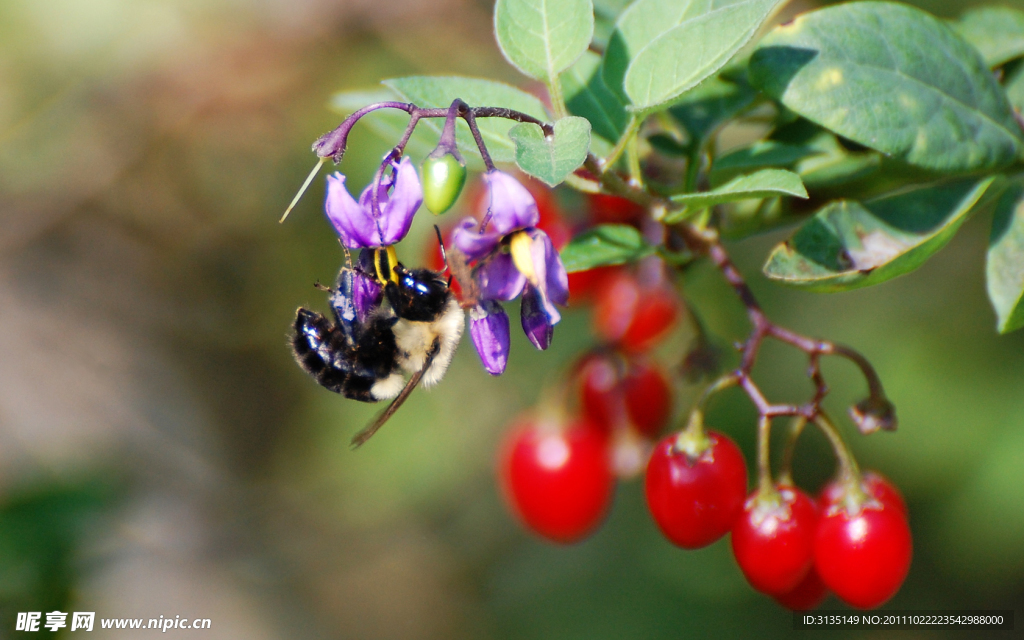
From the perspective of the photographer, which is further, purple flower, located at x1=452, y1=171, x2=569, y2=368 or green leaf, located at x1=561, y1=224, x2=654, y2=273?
green leaf, located at x1=561, y1=224, x2=654, y2=273

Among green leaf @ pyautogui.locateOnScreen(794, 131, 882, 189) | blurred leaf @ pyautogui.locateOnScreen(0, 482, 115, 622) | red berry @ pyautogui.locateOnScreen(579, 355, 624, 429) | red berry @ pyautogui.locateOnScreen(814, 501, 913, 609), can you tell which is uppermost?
blurred leaf @ pyautogui.locateOnScreen(0, 482, 115, 622)

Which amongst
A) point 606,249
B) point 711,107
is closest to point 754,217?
point 711,107

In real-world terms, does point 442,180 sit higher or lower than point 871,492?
higher

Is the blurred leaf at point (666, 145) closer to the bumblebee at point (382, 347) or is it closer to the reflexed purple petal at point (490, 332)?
the bumblebee at point (382, 347)

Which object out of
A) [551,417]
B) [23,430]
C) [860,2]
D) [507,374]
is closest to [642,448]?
[551,417]

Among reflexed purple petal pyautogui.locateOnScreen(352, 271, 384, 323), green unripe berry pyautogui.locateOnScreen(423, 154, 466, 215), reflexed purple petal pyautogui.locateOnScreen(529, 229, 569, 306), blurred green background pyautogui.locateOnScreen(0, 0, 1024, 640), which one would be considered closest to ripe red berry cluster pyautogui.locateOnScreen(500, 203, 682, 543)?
blurred green background pyautogui.locateOnScreen(0, 0, 1024, 640)

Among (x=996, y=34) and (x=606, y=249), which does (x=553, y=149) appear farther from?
(x=996, y=34)

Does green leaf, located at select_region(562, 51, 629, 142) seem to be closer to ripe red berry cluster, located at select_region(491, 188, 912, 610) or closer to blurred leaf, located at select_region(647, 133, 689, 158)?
blurred leaf, located at select_region(647, 133, 689, 158)

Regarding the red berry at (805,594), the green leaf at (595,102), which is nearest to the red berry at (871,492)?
the red berry at (805,594)
